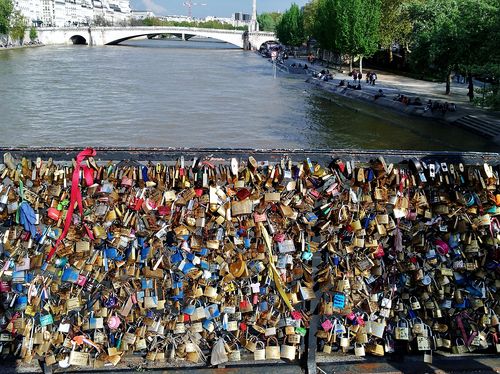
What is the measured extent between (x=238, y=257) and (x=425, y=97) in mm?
33157

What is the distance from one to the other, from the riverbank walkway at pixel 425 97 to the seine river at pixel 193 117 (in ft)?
2.22

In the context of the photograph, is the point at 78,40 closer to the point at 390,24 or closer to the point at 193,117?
the point at 390,24

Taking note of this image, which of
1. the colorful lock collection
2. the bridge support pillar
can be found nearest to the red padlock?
the colorful lock collection

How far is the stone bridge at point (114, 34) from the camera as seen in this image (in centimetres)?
9550

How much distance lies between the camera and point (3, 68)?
1858 inches

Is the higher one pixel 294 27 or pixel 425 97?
pixel 294 27

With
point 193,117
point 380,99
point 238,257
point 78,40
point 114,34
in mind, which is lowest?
point 193,117

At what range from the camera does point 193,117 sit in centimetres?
2692

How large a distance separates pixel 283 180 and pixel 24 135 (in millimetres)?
20496

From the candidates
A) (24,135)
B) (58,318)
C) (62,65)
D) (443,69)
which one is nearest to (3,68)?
(62,65)

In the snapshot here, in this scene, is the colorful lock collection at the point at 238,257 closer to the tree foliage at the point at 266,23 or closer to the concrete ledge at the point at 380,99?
the concrete ledge at the point at 380,99

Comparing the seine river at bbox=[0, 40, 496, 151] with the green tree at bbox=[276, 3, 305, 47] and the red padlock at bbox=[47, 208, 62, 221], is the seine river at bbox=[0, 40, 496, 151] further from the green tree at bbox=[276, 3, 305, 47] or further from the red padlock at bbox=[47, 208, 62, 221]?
the green tree at bbox=[276, 3, 305, 47]

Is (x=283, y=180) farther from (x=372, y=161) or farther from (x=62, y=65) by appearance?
(x=62, y=65)

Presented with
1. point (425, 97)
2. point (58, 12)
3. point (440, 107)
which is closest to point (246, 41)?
point (58, 12)
